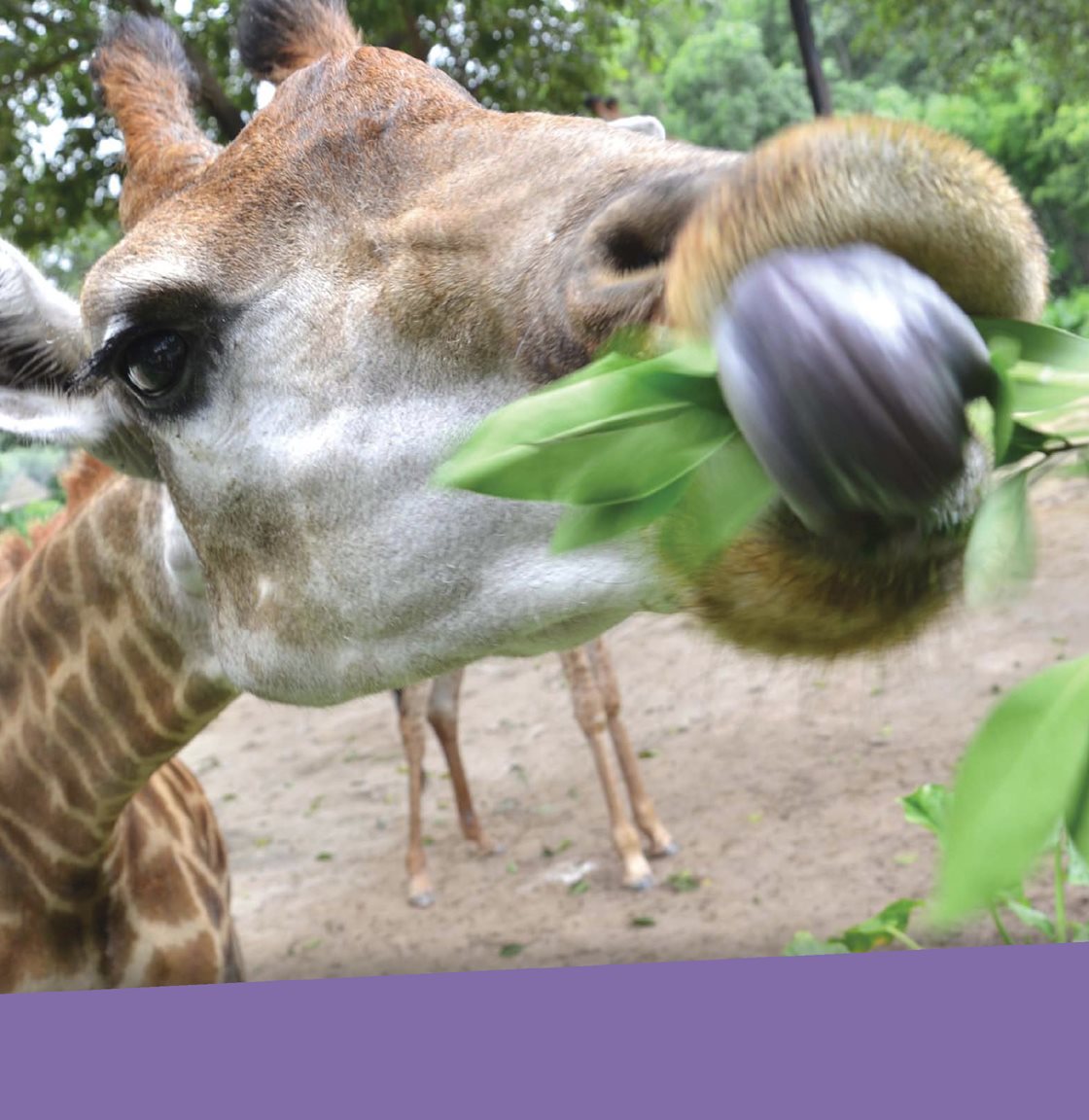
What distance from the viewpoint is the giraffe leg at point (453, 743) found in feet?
11.3

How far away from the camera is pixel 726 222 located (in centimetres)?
46

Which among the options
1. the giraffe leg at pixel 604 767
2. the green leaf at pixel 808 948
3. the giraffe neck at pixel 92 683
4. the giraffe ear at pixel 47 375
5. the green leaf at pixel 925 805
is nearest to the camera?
the giraffe ear at pixel 47 375

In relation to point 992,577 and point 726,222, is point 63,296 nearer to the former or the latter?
point 726,222

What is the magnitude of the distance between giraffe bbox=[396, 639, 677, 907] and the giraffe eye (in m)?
2.01

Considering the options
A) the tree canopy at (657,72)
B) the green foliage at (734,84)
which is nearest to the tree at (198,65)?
the tree canopy at (657,72)

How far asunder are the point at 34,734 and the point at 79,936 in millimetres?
235

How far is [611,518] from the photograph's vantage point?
0.42 m

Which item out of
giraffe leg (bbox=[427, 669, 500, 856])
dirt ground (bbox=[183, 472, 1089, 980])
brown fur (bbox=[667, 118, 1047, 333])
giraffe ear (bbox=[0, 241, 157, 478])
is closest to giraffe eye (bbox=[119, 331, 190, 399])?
giraffe ear (bbox=[0, 241, 157, 478])

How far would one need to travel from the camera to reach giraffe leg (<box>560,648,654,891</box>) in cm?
308

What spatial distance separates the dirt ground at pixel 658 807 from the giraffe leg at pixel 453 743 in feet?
0.26

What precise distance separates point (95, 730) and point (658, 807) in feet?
8.16

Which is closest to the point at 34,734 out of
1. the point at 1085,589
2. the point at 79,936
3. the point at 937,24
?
the point at 79,936

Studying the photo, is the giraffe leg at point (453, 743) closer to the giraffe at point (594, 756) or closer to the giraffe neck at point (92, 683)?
the giraffe at point (594, 756)

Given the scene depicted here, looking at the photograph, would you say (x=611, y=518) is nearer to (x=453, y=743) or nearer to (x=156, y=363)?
(x=156, y=363)
